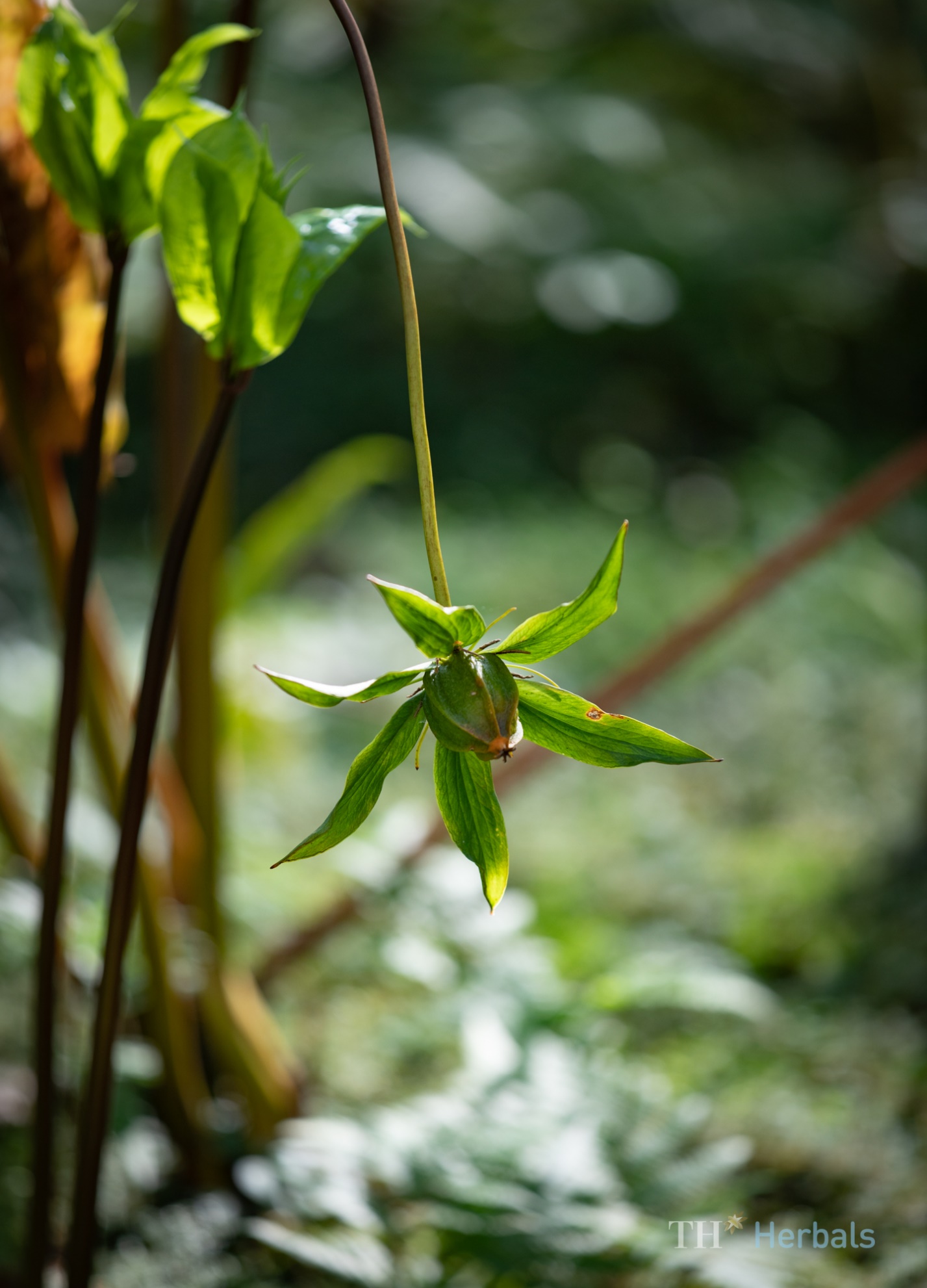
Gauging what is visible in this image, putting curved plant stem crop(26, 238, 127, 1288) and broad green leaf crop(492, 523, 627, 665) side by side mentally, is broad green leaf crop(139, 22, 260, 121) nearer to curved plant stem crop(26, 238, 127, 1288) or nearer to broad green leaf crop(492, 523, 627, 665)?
curved plant stem crop(26, 238, 127, 1288)

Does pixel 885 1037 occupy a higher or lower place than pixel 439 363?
lower

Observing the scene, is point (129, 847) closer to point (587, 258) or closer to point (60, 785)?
point (60, 785)

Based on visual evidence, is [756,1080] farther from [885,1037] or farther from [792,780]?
[792,780]

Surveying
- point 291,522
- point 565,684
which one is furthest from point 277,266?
point 565,684

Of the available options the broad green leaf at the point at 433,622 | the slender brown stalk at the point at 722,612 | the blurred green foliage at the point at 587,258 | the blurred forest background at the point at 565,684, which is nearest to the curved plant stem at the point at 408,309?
the broad green leaf at the point at 433,622

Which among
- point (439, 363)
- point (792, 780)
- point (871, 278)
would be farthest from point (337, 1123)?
point (871, 278)

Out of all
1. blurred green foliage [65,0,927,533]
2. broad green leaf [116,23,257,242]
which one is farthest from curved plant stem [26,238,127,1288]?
blurred green foliage [65,0,927,533]
